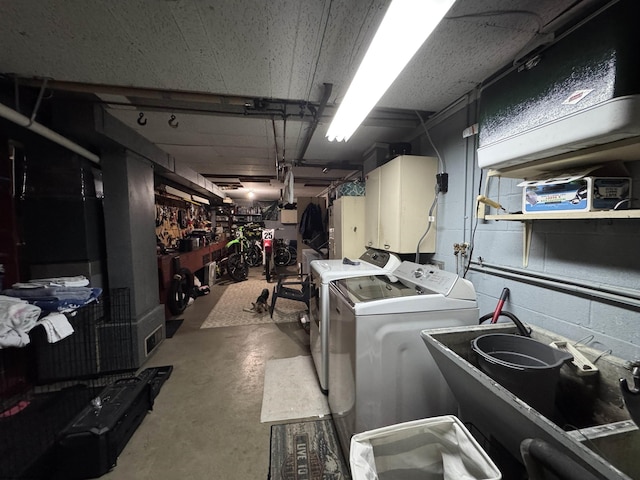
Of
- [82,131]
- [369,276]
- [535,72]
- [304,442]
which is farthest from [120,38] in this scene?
[304,442]

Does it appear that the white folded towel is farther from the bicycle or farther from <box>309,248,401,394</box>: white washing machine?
the bicycle

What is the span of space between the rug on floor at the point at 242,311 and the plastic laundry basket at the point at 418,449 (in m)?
2.91

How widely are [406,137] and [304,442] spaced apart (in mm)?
2997

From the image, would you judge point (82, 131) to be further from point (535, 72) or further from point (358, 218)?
point (535, 72)

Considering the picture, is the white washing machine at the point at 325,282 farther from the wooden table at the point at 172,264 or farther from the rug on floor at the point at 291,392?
the wooden table at the point at 172,264

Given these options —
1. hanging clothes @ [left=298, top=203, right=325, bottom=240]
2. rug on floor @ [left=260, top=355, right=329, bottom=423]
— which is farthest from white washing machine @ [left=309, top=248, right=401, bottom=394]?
hanging clothes @ [left=298, top=203, right=325, bottom=240]

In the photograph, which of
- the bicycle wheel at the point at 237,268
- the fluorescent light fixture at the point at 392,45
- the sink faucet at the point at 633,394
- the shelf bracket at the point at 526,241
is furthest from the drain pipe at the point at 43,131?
the bicycle wheel at the point at 237,268

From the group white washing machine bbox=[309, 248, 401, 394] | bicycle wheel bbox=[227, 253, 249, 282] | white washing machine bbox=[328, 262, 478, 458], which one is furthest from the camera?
bicycle wheel bbox=[227, 253, 249, 282]

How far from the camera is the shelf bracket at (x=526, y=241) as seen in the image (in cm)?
149

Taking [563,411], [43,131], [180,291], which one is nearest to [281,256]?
[180,291]

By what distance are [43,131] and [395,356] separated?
2968mm

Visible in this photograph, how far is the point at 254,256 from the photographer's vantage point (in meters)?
7.96

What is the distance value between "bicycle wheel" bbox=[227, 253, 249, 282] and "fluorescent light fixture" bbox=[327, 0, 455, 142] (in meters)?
5.58

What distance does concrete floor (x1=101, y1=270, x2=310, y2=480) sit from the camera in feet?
4.99
